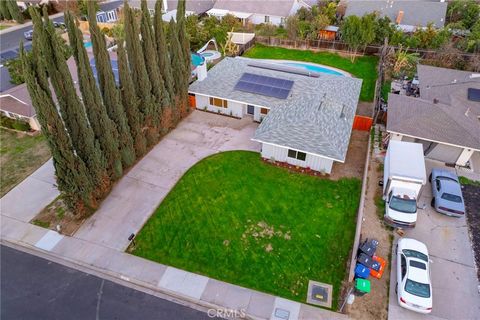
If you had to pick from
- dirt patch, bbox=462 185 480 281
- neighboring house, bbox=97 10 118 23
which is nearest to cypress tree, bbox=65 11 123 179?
dirt patch, bbox=462 185 480 281

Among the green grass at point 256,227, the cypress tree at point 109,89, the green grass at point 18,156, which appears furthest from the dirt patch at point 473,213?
the green grass at point 18,156

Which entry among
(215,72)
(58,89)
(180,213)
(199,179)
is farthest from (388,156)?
(58,89)

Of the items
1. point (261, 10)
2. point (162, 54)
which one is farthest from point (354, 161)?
point (261, 10)

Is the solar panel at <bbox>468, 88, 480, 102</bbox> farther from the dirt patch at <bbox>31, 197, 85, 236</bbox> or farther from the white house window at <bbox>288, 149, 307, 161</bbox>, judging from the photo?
the dirt patch at <bbox>31, 197, 85, 236</bbox>

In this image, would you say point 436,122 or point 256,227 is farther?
point 436,122

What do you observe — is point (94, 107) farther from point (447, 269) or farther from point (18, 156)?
point (447, 269)

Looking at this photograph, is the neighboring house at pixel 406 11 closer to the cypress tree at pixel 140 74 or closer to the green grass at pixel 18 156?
the cypress tree at pixel 140 74
